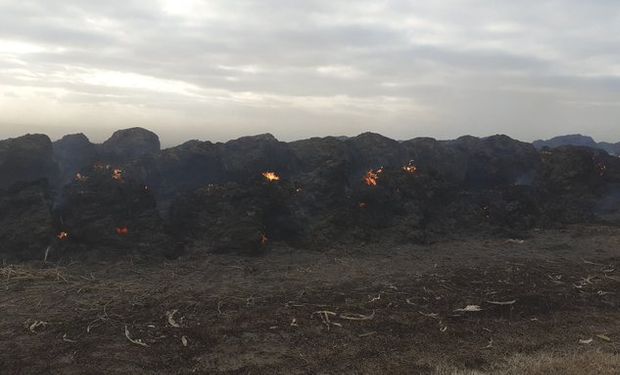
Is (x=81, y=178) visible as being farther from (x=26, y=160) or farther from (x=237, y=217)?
(x=237, y=217)

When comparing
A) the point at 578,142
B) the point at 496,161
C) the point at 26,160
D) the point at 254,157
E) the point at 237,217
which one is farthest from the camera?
the point at 578,142

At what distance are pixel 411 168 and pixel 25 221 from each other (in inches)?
663

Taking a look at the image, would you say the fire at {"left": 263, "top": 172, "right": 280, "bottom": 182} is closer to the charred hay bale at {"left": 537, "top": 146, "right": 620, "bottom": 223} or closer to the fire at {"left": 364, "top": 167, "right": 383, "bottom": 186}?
the fire at {"left": 364, "top": 167, "right": 383, "bottom": 186}

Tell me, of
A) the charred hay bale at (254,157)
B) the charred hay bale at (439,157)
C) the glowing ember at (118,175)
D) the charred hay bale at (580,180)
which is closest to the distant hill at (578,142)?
the charred hay bale at (580,180)

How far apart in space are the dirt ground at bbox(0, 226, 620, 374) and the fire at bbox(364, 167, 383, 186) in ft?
18.6

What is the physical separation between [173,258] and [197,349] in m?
7.31

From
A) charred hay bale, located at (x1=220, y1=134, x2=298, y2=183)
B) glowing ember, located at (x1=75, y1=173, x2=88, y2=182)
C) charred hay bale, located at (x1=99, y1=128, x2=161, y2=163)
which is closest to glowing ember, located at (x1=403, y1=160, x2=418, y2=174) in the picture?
charred hay bale, located at (x1=220, y1=134, x2=298, y2=183)

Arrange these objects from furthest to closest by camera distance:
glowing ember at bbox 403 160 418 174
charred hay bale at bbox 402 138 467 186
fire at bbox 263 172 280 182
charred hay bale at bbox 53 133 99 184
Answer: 1. charred hay bale at bbox 402 138 467 186
2. glowing ember at bbox 403 160 418 174
3. charred hay bale at bbox 53 133 99 184
4. fire at bbox 263 172 280 182

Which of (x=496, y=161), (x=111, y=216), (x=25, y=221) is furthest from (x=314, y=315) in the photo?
(x=496, y=161)

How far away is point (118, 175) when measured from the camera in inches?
743

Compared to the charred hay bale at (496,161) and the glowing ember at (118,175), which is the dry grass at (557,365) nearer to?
the glowing ember at (118,175)

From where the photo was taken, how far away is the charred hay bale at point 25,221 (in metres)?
14.8

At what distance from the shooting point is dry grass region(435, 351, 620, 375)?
7.71m

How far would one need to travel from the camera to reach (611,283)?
533 inches
